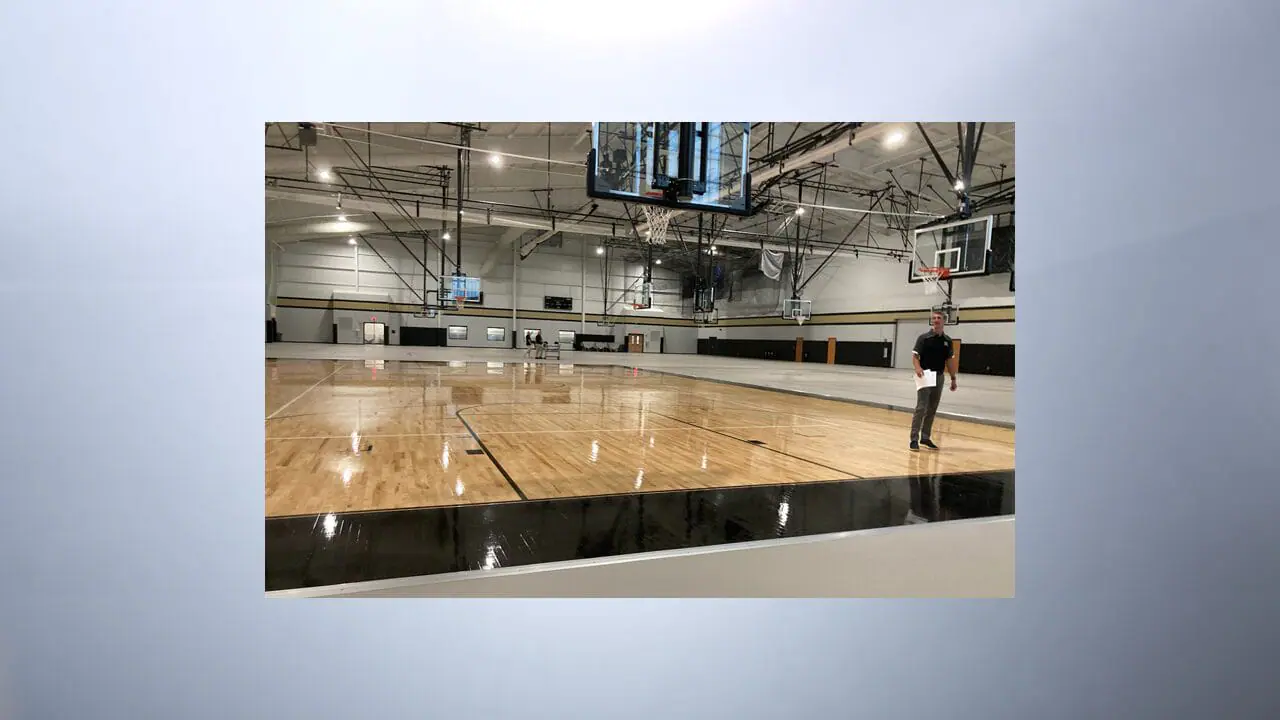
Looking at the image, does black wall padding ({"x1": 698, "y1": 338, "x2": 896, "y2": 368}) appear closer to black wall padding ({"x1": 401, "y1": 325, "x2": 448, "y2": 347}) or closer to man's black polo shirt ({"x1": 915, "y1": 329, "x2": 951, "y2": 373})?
black wall padding ({"x1": 401, "y1": 325, "x2": 448, "y2": 347})

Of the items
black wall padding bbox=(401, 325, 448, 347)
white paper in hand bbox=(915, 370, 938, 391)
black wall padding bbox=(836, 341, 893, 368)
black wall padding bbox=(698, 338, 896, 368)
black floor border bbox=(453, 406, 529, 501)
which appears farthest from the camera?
black wall padding bbox=(401, 325, 448, 347)

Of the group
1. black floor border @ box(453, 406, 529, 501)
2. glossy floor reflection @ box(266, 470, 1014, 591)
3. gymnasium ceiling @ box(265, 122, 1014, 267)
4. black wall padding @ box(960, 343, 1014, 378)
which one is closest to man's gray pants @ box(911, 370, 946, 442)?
glossy floor reflection @ box(266, 470, 1014, 591)

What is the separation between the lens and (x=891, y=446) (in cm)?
605

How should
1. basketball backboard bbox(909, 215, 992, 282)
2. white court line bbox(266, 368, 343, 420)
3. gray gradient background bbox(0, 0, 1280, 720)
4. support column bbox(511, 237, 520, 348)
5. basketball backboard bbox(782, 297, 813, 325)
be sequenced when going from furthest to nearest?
support column bbox(511, 237, 520, 348)
basketball backboard bbox(782, 297, 813, 325)
basketball backboard bbox(909, 215, 992, 282)
white court line bbox(266, 368, 343, 420)
gray gradient background bbox(0, 0, 1280, 720)

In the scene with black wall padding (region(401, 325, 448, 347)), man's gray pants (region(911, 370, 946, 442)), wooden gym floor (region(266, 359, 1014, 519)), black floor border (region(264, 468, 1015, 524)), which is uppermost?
black wall padding (region(401, 325, 448, 347))

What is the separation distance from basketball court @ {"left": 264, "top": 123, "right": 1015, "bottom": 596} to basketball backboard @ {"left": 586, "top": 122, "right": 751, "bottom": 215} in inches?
1.5

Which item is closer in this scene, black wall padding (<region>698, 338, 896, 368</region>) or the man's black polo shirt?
the man's black polo shirt

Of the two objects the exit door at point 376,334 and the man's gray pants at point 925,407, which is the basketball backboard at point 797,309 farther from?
the exit door at point 376,334

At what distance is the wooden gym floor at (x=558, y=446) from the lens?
13.6ft

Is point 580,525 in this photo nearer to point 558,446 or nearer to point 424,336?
point 558,446

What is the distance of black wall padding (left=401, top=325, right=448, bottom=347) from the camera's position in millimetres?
30312
